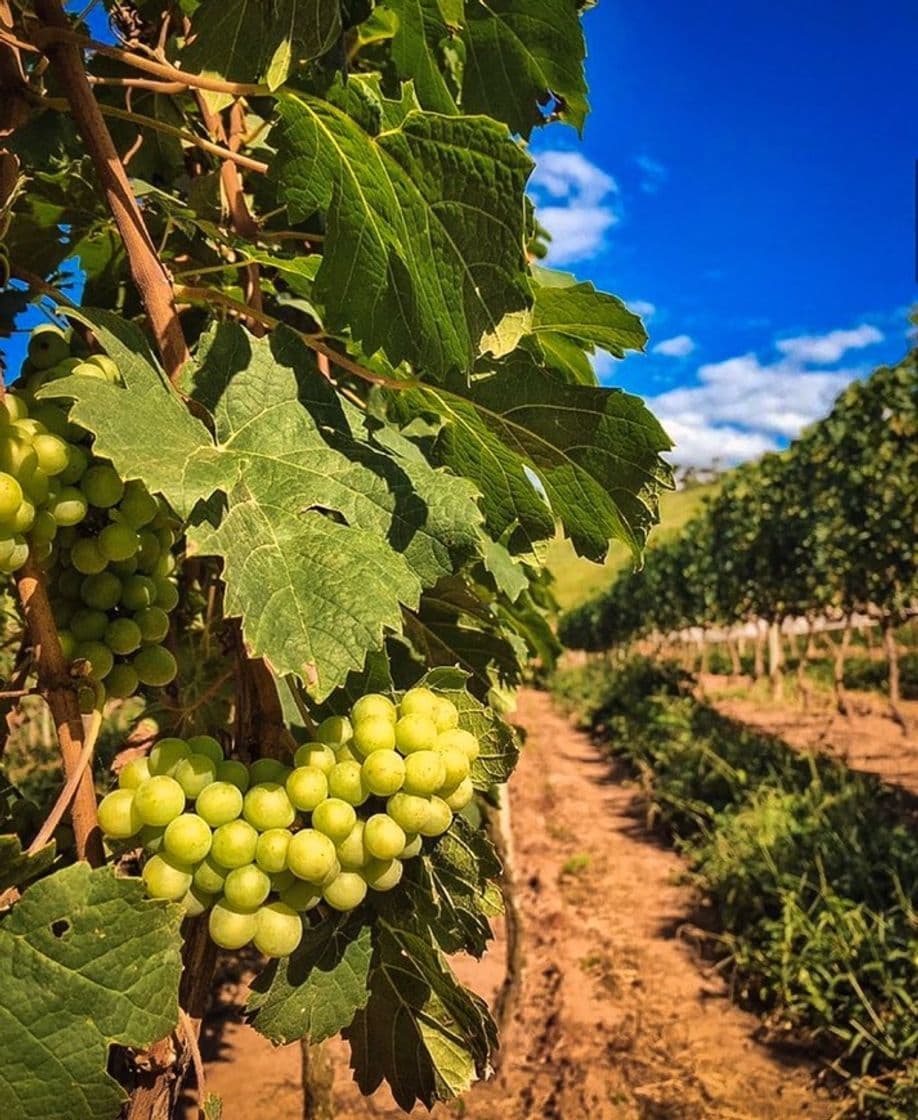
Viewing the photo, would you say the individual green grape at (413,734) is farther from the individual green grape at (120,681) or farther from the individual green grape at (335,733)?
the individual green grape at (120,681)

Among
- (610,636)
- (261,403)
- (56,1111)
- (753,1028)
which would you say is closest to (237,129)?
(261,403)

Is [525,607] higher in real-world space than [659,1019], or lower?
higher

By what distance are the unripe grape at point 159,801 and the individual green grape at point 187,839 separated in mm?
10

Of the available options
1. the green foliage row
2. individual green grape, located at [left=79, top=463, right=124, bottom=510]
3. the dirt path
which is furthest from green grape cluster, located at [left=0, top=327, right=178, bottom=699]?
the green foliage row

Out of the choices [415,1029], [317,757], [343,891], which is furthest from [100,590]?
[415,1029]

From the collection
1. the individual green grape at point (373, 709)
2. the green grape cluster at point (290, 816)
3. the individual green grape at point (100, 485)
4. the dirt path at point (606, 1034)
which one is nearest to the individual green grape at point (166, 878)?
the green grape cluster at point (290, 816)

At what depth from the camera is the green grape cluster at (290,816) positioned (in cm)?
83

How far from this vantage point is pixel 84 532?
0.95 metres

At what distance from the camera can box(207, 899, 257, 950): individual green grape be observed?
2.72ft

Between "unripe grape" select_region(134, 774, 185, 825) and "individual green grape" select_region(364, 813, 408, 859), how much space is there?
0.58 ft

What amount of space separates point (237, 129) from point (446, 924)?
50.7 inches

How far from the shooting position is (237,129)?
59.8 inches

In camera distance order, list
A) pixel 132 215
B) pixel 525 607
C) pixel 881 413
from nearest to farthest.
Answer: pixel 132 215 → pixel 525 607 → pixel 881 413

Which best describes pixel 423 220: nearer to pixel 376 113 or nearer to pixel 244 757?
pixel 376 113
